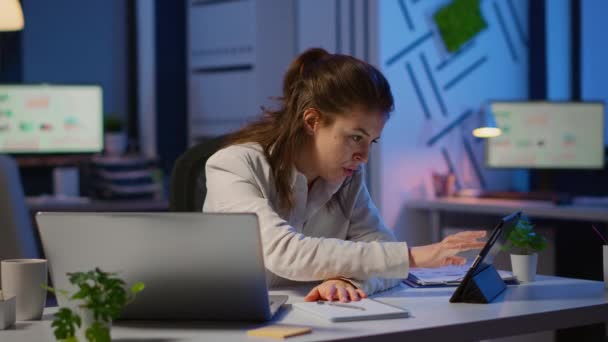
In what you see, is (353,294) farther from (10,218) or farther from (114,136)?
(114,136)

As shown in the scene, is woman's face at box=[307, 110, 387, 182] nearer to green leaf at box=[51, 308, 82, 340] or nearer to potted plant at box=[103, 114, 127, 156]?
green leaf at box=[51, 308, 82, 340]

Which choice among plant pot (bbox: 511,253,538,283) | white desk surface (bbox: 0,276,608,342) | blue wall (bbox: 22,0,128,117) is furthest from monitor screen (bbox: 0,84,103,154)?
plant pot (bbox: 511,253,538,283)

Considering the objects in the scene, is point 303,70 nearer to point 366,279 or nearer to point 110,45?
point 366,279

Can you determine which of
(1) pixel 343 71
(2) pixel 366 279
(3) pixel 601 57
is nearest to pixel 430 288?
(2) pixel 366 279

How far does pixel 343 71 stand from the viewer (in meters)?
2.03

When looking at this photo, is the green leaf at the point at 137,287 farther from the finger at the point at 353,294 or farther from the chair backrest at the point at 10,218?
the chair backrest at the point at 10,218

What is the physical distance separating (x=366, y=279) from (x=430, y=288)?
17 centimetres

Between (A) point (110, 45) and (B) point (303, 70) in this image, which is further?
(A) point (110, 45)

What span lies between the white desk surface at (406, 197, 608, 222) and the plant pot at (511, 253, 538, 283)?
181 centimetres

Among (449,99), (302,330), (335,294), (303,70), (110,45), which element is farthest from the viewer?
(110,45)

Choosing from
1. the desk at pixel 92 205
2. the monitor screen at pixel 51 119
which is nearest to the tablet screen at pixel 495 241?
the desk at pixel 92 205

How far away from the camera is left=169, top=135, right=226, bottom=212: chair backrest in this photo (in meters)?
2.28

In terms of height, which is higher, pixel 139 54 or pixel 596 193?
pixel 139 54

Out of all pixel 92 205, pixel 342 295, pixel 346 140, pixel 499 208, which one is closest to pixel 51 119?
pixel 92 205
